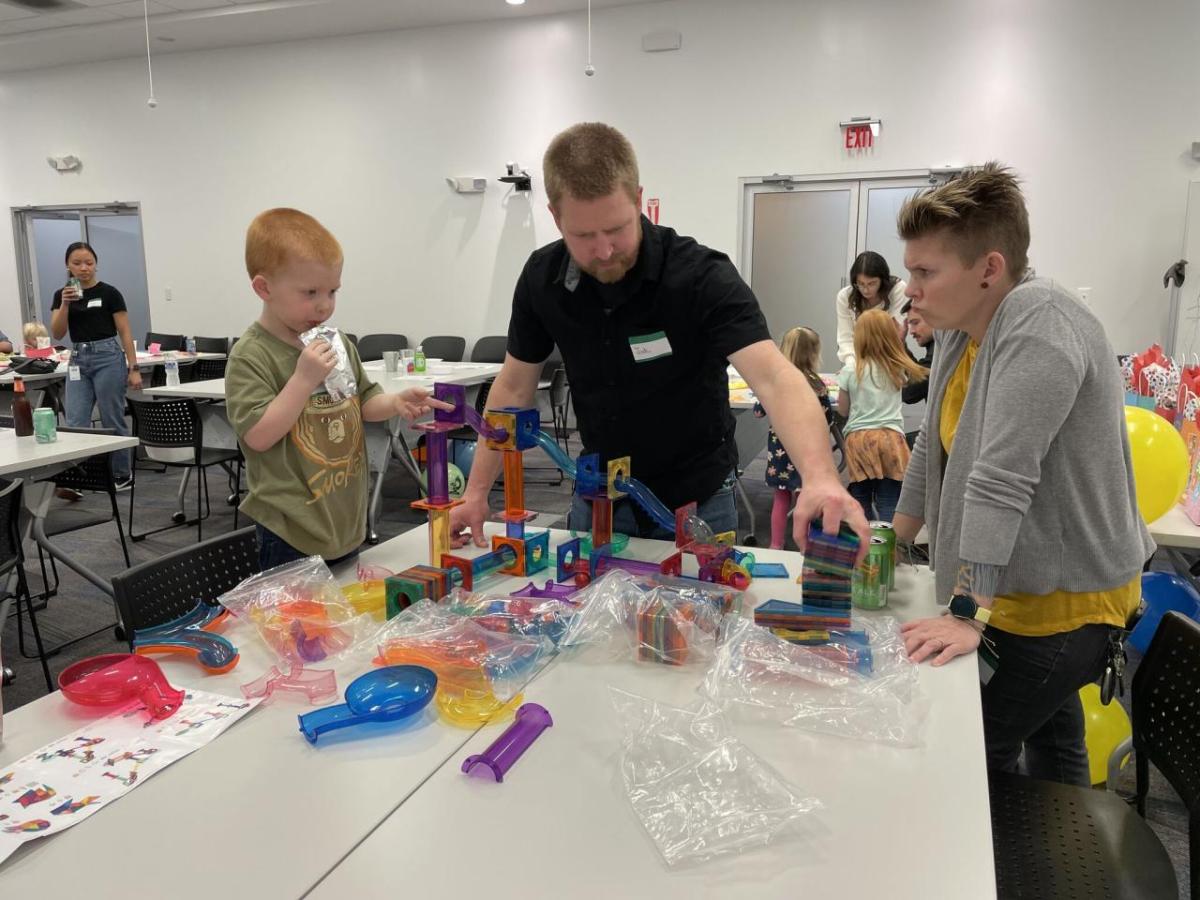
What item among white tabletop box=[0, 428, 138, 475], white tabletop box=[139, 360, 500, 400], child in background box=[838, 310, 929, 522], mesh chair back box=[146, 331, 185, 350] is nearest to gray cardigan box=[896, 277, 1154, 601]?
child in background box=[838, 310, 929, 522]

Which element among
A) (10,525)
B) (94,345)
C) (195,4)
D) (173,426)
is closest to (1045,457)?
(10,525)

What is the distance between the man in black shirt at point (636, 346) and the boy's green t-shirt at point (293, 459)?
28cm

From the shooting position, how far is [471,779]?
969 mm

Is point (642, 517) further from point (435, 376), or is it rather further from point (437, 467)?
point (435, 376)

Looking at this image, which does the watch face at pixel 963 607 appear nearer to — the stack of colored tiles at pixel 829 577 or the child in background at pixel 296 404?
the stack of colored tiles at pixel 829 577

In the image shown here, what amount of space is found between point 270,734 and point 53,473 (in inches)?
107

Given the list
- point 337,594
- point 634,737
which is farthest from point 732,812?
point 337,594

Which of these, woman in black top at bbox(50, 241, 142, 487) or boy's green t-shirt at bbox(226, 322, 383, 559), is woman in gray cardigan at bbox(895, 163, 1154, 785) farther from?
woman in black top at bbox(50, 241, 142, 487)

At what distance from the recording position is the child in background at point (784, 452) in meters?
3.69

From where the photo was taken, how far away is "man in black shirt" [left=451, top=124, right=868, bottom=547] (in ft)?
4.82

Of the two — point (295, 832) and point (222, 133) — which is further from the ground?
point (222, 133)

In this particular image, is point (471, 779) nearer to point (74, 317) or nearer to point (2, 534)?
point (2, 534)

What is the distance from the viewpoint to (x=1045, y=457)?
4.16 feet

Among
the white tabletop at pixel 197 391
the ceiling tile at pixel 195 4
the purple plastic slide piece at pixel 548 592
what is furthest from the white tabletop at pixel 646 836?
the ceiling tile at pixel 195 4
